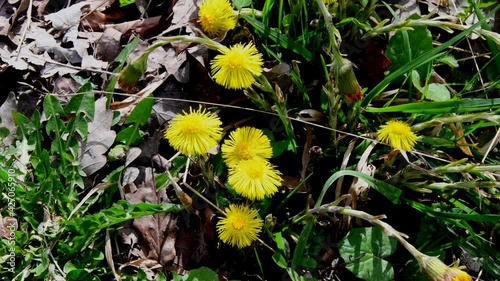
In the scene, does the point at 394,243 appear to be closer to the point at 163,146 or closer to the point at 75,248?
the point at 163,146

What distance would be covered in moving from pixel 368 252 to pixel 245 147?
497mm

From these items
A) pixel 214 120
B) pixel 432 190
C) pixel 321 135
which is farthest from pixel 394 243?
pixel 214 120

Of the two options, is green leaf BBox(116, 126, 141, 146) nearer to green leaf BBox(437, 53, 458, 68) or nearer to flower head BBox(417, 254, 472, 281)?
flower head BBox(417, 254, 472, 281)

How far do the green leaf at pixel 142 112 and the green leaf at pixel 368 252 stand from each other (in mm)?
766

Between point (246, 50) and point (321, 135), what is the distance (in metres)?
0.46

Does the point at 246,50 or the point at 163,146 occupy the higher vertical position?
the point at 246,50

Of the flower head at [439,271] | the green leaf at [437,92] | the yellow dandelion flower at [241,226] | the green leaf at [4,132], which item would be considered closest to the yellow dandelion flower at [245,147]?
the yellow dandelion flower at [241,226]

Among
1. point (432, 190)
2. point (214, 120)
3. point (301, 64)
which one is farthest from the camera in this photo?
point (301, 64)

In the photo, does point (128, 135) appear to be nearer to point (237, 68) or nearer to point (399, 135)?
point (237, 68)

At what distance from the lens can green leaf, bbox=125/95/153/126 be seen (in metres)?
1.69

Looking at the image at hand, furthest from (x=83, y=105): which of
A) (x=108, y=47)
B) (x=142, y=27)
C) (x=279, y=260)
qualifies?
(x=279, y=260)

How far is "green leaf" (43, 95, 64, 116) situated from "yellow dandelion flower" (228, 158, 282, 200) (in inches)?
27.1

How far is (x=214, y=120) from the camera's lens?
4.93 ft

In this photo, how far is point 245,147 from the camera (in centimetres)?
150
